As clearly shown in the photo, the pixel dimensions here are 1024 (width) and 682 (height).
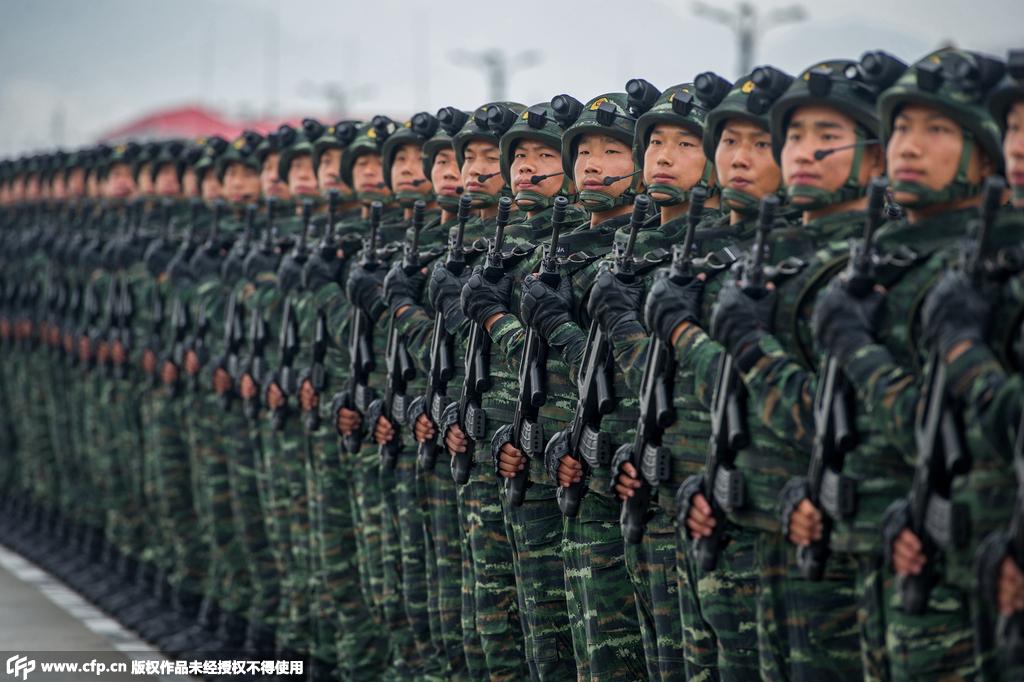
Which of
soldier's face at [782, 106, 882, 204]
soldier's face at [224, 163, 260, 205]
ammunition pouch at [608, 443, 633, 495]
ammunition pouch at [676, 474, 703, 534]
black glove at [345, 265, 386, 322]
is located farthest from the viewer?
soldier's face at [224, 163, 260, 205]

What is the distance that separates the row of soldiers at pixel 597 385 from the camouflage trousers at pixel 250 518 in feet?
0.07

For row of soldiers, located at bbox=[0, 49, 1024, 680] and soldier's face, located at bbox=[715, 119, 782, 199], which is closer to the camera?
row of soldiers, located at bbox=[0, 49, 1024, 680]

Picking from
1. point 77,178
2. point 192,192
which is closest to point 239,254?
point 192,192

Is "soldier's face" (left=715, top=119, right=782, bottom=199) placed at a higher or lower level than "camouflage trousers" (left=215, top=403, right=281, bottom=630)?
higher

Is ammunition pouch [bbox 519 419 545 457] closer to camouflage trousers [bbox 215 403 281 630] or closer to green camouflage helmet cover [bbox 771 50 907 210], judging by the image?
green camouflage helmet cover [bbox 771 50 907 210]

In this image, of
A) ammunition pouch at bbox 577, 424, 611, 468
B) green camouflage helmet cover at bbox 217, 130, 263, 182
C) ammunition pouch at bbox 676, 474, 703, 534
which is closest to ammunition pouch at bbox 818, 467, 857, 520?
ammunition pouch at bbox 676, 474, 703, 534

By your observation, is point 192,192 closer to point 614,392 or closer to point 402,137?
point 402,137

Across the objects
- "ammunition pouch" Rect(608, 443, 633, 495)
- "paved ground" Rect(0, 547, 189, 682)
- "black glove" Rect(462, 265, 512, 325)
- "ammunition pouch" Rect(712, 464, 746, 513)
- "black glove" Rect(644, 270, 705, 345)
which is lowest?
"paved ground" Rect(0, 547, 189, 682)

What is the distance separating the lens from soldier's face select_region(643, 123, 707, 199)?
20.7 ft

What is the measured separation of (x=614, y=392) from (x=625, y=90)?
1313 millimetres

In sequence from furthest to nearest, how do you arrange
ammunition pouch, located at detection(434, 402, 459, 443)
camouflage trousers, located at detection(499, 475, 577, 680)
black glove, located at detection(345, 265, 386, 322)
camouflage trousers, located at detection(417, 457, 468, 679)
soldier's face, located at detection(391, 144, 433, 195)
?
soldier's face, located at detection(391, 144, 433, 195)
black glove, located at detection(345, 265, 386, 322)
camouflage trousers, located at detection(417, 457, 468, 679)
ammunition pouch, located at detection(434, 402, 459, 443)
camouflage trousers, located at detection(499, 475, 577, 680)

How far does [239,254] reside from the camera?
10.4 metres

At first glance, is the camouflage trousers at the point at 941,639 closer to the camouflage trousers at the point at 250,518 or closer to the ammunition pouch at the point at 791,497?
the ammunition pouch at the point at 791,497

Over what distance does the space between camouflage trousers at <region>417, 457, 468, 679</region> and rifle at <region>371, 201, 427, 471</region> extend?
0.36 meters
